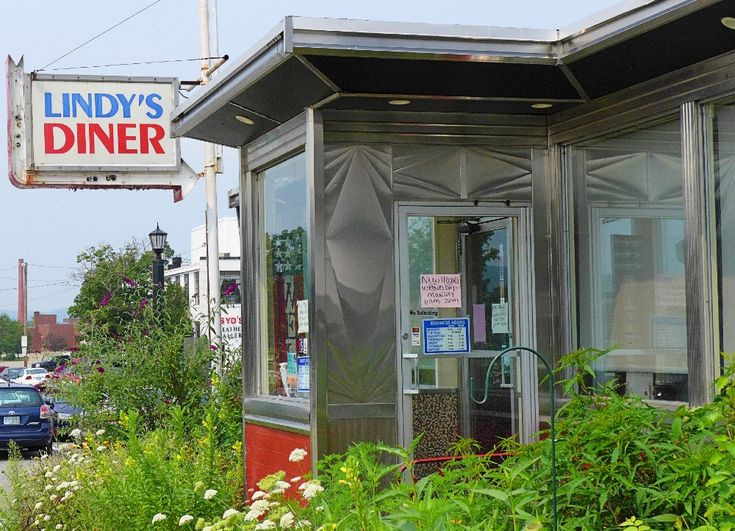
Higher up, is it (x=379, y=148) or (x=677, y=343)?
(x=379, y=148)

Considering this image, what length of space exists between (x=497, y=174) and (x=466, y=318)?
1126 millimetres

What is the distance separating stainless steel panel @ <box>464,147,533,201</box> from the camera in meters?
8.67

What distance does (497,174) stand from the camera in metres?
8.70

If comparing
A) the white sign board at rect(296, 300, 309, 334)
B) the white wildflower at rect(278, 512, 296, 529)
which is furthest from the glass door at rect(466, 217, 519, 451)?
the white wildflower at rect(278, 512, 296, 529)

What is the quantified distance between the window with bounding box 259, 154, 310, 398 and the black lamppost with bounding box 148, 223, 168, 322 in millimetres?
5162

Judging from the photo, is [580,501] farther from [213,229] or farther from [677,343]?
[213,229]

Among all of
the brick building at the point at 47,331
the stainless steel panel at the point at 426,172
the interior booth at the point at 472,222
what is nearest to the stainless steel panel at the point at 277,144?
the interior booth at the point at 472,222

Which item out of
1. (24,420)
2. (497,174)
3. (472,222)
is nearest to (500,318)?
(472,222)

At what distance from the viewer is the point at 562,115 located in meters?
8.67

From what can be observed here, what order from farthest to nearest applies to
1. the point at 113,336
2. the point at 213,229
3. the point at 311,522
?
the point at 213,229 < the point at 113,336 < the point at 311,522

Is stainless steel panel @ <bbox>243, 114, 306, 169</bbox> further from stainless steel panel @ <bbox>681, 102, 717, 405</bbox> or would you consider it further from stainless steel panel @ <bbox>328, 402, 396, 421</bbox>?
stainless steel panel @ <bbox>681, 102, 717, 405</bbox>

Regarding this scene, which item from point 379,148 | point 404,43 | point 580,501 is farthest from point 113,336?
point 580,501

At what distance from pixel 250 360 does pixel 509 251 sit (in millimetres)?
2417

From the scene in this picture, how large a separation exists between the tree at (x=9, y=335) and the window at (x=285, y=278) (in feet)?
442
